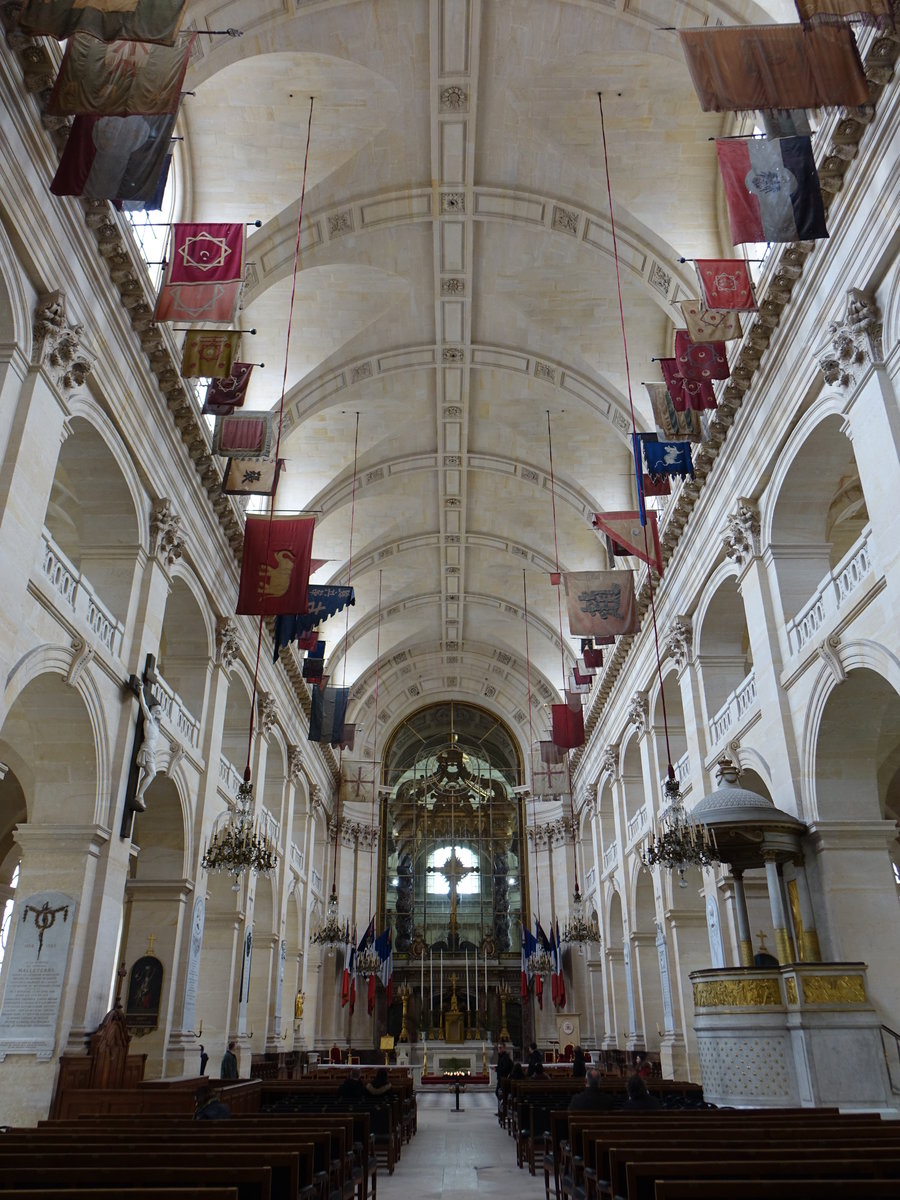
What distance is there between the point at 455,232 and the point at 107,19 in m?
11.2

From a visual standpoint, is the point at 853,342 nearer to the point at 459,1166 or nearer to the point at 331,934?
the point at 459,1166

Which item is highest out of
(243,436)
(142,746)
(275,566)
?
(243,436)

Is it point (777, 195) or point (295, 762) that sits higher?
point (777, 195)

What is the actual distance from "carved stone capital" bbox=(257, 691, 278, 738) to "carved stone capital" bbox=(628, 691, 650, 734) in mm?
9212

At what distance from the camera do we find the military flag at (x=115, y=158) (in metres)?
9.94

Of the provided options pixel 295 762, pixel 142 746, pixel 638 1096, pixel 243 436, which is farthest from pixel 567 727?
pixel 638 1096

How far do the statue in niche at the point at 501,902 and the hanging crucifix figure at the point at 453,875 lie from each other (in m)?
0.95

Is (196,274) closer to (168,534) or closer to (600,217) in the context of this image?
(168,534)

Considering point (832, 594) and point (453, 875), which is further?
point (453, 875)

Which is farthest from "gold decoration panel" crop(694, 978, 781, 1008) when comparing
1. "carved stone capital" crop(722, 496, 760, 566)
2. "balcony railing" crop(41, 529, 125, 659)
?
"balcony railing" crop(41, 529, 125, 659)

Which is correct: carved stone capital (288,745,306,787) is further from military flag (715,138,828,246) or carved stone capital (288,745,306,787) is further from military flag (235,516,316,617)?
military flag (715,138,828,246)

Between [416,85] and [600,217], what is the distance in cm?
422

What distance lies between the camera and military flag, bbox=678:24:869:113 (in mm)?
9633

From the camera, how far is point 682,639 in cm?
1941
